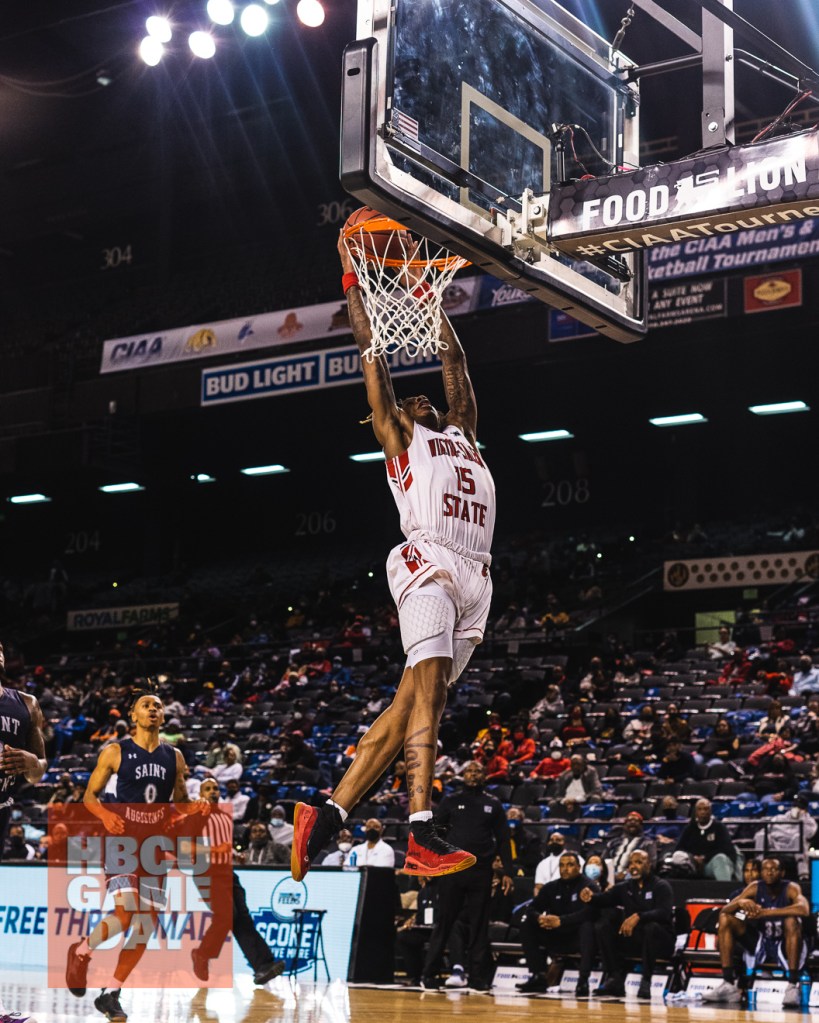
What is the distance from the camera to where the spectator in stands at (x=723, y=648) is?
20969 millimetres

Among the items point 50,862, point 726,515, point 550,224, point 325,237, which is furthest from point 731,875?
point 325,237

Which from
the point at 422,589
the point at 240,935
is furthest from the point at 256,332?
the point at 422,589

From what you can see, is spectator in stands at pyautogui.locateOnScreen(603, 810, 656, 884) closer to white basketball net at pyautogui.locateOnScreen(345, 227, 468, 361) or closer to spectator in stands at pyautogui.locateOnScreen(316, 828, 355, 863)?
spectator in stands at pyautogui.locateOnScreen(316, 828, 355, 863)

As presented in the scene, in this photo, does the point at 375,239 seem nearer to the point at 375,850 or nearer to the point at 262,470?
the point at 375,850

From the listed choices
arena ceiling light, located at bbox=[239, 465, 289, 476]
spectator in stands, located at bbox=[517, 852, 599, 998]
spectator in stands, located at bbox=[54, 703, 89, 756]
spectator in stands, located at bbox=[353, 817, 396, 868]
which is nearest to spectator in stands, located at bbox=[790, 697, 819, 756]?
spectator in stands, located at bbox=[517, 852, 599, 998]

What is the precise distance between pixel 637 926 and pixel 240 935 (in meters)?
3.74

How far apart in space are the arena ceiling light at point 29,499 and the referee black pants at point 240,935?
74.0ft

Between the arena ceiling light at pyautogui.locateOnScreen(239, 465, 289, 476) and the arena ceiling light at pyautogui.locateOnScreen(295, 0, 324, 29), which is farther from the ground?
the arena ceiling light at pyautogui.locateOnScreen(295, 0, 324, 29)

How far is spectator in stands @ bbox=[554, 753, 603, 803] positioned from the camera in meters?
15.6

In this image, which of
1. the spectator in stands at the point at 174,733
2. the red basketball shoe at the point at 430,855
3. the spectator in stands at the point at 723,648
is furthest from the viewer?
the spectator in stands at the point at 723,648

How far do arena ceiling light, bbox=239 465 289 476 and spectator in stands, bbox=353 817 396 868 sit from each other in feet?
54.7

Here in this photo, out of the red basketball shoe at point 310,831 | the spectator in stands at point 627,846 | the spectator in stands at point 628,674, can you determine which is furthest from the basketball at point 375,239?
the spectator in stands at point 628,674

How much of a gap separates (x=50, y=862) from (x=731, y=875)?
23.3 ft

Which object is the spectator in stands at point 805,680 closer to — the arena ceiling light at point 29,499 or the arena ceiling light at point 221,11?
the arena ceiling light at point 221,11
